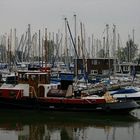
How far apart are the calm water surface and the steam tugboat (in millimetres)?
527

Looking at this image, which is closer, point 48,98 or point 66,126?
point 66,126

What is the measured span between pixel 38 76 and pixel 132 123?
907cm

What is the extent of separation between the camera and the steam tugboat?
3425 cm

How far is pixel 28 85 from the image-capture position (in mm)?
35969

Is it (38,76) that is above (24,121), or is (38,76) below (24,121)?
above

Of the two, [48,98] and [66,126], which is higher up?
Result: [48,98]

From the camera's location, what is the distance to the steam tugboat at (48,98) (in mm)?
34250

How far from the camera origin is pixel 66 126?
30.0 meters

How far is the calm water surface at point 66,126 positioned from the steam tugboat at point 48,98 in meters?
0.53

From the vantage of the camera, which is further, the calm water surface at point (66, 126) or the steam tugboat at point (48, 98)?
the steam tugboat at point (48, 98)

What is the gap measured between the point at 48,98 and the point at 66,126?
18.5 feet

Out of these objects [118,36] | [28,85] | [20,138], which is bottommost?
[20,138]

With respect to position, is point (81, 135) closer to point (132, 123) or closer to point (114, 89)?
point (132, 123)

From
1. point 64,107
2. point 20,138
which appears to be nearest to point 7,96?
point 64,107
